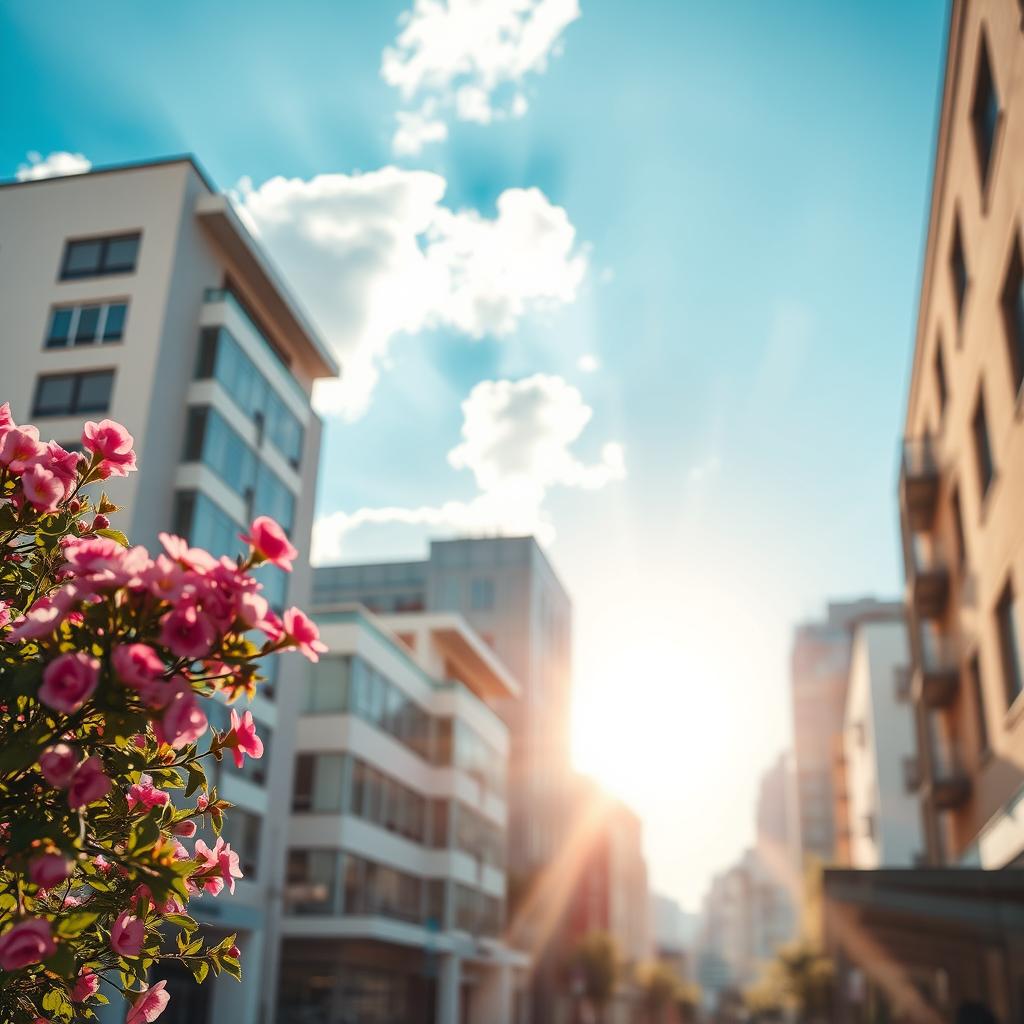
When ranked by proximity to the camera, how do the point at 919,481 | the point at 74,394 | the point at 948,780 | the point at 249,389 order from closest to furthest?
1. the point at 948,780
2. the point at 919,481
3. the point at 74,394
4. the point at 249,389

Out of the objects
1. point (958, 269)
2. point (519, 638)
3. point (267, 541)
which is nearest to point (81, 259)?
point (958, 269)

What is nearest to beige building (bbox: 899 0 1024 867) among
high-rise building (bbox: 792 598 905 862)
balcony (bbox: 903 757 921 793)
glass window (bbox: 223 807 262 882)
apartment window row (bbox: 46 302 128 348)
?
glass window (bbox: 223 807 262 882)

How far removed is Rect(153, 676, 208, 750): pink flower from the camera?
334 centimetres

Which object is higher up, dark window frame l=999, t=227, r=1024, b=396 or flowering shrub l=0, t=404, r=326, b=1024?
dark window frame l=999, t=227, r=1024, b=396

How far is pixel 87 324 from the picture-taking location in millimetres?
27547

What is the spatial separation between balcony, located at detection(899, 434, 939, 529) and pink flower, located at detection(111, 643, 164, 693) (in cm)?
2553

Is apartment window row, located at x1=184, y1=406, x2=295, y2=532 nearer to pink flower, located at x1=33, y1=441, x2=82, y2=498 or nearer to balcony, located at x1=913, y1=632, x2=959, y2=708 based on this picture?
balcony, located at x1=913, y1=632, x2=959, y2=708

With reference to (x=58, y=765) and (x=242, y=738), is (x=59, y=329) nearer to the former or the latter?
(x=242, y=738)

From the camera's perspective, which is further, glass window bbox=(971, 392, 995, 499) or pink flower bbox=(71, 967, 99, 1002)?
glass window bbox=(971, 392, 995, 499)

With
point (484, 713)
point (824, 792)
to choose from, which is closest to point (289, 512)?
point (484, 713)

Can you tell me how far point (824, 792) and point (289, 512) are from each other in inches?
3915

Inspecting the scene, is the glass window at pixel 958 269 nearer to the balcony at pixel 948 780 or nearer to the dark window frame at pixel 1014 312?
the dark window frame at pixel 1014 312

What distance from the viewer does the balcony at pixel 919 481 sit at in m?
26.7

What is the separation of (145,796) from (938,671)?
931 inches
